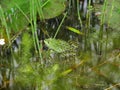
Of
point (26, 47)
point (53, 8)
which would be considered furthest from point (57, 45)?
point (53, 8)

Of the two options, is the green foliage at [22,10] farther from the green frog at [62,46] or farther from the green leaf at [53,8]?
the green frog at [62,46]

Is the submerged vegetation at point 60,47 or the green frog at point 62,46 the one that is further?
the green frog at point 62,46

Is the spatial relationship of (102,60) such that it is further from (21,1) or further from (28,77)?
(21,1)

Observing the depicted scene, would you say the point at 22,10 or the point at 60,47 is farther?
the point at 22,10

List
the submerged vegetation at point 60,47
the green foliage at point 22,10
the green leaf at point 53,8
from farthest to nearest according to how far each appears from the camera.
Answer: the green leaf at point 53,8
the green foliage at point 22,10
the submerged vegetation at point 60,47

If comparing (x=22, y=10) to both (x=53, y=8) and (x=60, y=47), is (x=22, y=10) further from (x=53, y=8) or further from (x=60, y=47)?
(x=60, y=47)

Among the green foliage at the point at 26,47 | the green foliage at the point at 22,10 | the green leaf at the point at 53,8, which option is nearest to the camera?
the green foliage at the point at 26,47

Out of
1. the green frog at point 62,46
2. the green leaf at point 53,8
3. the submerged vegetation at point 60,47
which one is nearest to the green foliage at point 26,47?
the submerged vegetation at point 60,47

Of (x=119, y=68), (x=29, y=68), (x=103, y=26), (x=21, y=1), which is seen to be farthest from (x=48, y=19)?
(x=119, y=68)

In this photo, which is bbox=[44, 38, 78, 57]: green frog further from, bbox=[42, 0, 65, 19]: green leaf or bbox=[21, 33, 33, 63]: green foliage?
bbox=[42, 0, 65, 19]: green leaf
